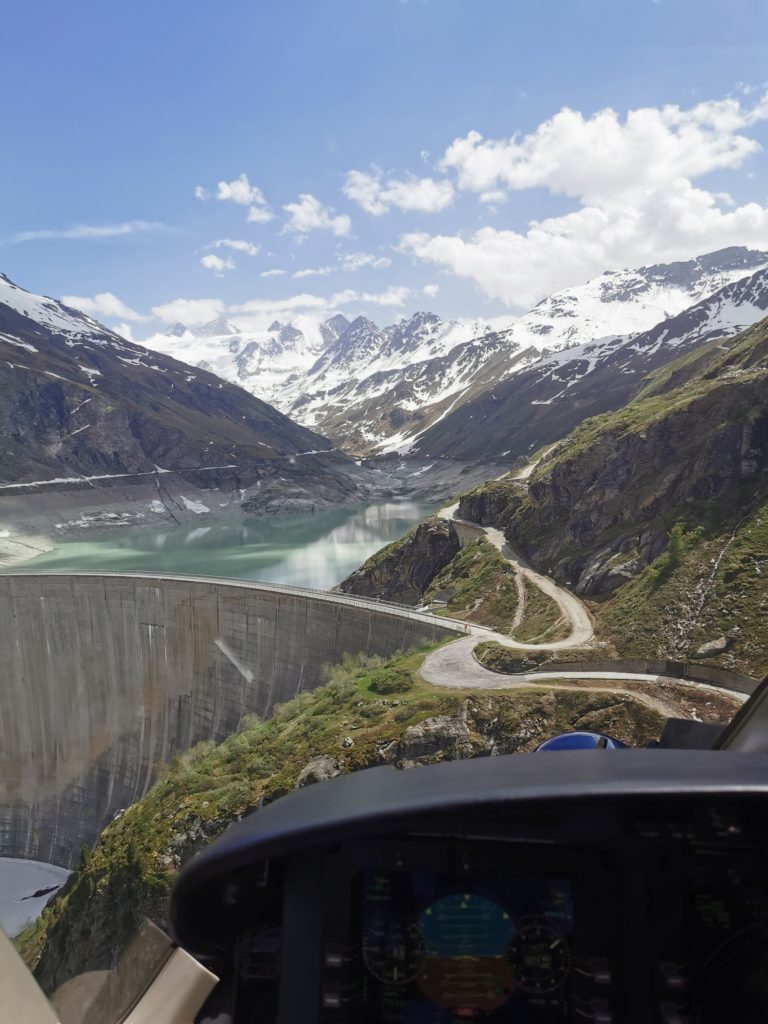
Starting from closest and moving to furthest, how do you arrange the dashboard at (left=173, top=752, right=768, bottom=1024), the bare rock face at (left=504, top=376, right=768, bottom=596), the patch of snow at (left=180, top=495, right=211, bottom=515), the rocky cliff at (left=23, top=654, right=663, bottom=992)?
the dashboard at (left=173, top=752, right=768, bottom=1024), the rocky cliff at (left=23, top=654, right=663, bottom=992), the bare rock face at (left=504, top=376, right=768, bottom=596), the patch of snow at (left=180, top=495, right=211, bottom=515)

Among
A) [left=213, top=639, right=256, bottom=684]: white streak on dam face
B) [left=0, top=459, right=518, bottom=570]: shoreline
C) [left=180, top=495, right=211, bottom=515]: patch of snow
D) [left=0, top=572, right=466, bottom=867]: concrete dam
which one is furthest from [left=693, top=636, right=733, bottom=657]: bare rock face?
[left=180, top=495, right=211, bottom=515]: patch of snow

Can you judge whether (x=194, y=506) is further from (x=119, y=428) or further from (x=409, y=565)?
(x=409, y=565)

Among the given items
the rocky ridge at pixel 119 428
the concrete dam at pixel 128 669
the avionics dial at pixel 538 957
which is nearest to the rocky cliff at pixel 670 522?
the concrete dam at pixel 128 669

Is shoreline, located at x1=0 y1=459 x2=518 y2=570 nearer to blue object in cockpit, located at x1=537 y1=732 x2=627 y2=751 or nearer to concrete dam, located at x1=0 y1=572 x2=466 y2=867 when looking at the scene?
concrete dam, located at x1=0 y1=572 x2=466 y2=867

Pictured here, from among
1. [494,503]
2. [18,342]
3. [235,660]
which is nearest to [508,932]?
[235,660]

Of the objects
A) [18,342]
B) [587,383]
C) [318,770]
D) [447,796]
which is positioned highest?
[18,342]

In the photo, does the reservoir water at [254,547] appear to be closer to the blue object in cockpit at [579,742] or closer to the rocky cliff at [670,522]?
the rocky cliff at [670,522]
